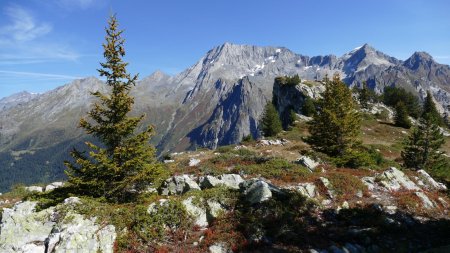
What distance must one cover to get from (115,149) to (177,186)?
546cm

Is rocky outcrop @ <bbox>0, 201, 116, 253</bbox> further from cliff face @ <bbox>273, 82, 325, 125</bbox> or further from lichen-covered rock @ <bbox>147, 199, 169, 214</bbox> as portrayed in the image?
cliff face @ <bbox>273, 82, 325, 125</bbox>

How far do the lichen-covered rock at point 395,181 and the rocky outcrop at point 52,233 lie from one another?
66.8 feet

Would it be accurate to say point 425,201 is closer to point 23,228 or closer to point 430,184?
point 430,184

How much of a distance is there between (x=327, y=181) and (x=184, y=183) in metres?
10.1

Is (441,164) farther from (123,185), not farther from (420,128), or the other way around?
(123,185)

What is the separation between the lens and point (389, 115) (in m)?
92.9

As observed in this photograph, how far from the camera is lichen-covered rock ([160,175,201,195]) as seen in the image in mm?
22016

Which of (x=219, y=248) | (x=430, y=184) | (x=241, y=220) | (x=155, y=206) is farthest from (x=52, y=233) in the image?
(x=430, y=184)

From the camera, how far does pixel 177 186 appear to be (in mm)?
22469

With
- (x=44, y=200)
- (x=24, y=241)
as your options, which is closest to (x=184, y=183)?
(x=44, y=200)

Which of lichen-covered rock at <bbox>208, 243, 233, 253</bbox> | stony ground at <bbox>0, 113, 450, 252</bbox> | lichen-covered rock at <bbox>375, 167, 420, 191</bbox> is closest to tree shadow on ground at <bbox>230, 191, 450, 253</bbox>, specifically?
stony ground at <bbox>0, 113, 450, 252</bbox>

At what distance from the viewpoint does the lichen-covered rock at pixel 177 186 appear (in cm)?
2202

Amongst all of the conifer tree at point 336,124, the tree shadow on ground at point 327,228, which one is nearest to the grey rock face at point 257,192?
the tree shadow on ground at point 327,228

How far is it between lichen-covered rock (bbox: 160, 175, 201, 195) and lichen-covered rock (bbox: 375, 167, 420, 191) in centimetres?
1463
